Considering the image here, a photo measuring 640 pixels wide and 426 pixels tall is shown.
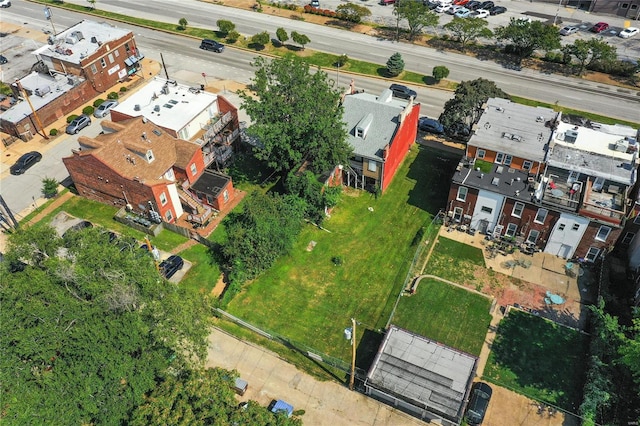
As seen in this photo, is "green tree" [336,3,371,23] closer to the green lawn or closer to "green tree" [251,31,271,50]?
"green tree" [251,31,271,50]

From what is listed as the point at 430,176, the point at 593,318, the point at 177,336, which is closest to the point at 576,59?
the point at 430,176

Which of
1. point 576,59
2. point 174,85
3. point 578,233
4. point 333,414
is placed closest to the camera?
point 333,414

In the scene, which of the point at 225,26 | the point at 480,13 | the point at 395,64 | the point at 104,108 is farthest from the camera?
the point at 480,13

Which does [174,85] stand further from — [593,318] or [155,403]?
[593,318]

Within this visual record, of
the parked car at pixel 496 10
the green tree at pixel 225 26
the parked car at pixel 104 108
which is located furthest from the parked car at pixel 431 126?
the parked car at pixel 104 108

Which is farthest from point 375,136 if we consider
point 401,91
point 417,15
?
point 417,15

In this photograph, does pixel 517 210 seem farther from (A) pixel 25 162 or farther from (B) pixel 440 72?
(A) pixel 25 162

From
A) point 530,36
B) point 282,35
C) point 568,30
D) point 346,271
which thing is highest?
point 530,36
